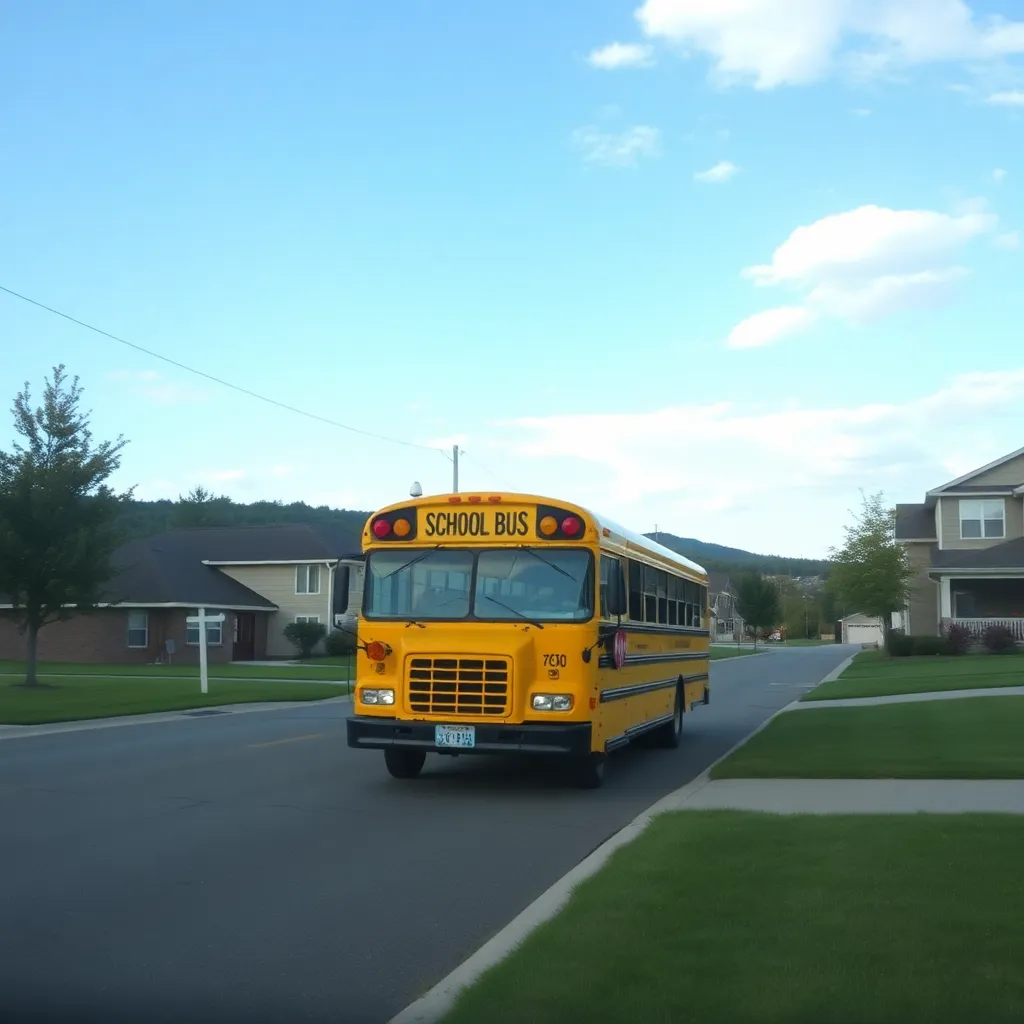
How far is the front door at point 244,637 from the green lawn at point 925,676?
24.8 m

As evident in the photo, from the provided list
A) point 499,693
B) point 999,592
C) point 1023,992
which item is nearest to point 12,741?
point 499,693

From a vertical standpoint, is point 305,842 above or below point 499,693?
below

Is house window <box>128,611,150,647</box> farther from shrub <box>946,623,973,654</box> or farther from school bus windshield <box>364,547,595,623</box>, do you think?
school bus windshield <box>364,547,595,623</box>

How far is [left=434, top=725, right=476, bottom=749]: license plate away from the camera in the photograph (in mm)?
11844

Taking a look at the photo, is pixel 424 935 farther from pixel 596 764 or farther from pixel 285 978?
pixel 596 764

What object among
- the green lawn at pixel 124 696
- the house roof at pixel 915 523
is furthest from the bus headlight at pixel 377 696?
the house roof at pixel 915 523

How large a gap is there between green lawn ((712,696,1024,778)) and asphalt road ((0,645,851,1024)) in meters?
1.12

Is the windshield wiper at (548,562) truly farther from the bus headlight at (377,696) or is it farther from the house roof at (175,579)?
the house roof at (175,579)

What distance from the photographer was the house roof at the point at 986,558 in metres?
44.4

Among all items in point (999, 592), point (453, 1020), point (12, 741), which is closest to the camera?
point (453, 1020)

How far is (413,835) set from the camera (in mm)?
10016

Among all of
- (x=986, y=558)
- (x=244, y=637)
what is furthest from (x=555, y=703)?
(x=244, y=637)

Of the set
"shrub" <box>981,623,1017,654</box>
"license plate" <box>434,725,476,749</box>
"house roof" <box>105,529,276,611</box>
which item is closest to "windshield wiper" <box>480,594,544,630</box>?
"license plate" <box>434,725,476,749</box>

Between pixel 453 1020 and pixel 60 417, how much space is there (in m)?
27.5
